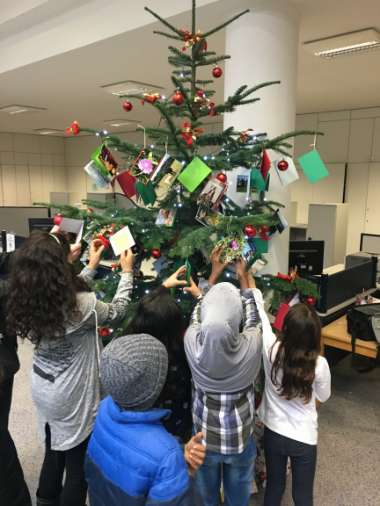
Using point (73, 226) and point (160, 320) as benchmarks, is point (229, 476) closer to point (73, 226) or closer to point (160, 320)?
point (160, 320)

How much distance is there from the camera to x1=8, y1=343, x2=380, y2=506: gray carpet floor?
2.18 meters

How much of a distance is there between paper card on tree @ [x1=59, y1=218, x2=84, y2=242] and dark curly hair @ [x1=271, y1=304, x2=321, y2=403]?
3.45ft

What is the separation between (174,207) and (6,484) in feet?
4.04

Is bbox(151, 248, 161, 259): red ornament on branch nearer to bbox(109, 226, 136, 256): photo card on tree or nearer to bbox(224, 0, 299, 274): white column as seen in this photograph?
bbox(109, 226, 136, 256): photo card on tree

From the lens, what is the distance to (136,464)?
3.29ft

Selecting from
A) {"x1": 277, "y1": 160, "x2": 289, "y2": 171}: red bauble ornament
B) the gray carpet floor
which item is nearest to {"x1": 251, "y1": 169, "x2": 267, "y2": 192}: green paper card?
{"x1": 277, "y1": 160, "x2": 289, "y2": 171}: red bauble ornament

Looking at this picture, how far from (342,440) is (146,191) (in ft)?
7.04

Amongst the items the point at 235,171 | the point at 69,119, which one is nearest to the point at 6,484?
the point at 235,171

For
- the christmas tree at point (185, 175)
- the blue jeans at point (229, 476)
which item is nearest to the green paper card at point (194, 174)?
the christmas tree at point (185, 175)

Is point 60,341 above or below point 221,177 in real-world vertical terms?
below

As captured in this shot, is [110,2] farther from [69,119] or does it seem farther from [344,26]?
[69,119]

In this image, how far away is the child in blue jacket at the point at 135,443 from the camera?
1.00m

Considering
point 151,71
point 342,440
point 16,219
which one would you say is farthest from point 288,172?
point 16,219

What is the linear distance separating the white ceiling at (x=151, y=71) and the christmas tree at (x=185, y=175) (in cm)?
112
